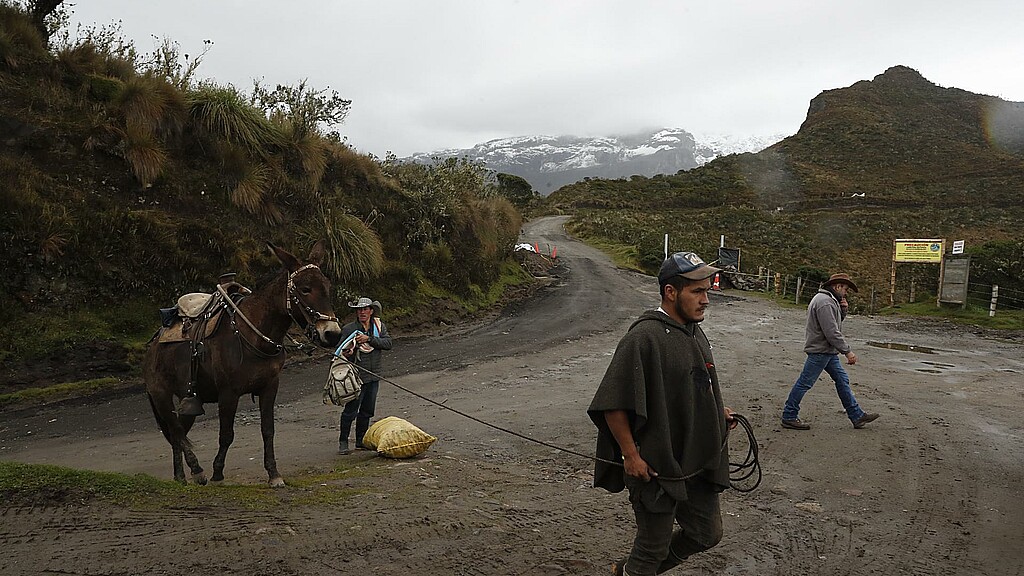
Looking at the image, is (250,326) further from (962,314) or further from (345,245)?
(962,314)

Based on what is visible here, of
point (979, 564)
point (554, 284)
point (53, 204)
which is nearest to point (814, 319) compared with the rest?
point (979, 564)

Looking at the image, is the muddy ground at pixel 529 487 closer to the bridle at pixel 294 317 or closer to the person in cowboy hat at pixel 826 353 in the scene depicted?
the person in cowboy hat at pixel 826 353

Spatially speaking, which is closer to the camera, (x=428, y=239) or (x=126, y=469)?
(x=126, y=469)

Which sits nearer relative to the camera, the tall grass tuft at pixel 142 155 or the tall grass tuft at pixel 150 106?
the tall grass tuft at pixel 142 155

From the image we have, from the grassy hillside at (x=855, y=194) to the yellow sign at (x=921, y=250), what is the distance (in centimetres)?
135

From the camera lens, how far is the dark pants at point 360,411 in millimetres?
6691

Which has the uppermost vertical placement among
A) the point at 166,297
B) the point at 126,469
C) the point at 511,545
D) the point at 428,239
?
the point at 428,239

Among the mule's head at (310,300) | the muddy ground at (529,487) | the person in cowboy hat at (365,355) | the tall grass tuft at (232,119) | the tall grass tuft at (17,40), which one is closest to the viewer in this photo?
the muddy ground at (529,487)

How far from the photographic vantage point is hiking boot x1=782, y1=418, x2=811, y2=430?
752cm

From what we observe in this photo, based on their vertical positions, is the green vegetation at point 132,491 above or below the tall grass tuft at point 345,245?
below

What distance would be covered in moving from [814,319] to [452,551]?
18.4 feet

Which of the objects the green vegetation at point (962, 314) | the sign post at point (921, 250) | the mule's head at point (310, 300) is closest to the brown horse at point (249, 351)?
the mule's head at point (310, 300)

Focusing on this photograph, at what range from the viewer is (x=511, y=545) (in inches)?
164

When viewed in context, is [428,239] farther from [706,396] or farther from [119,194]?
[706,396]
